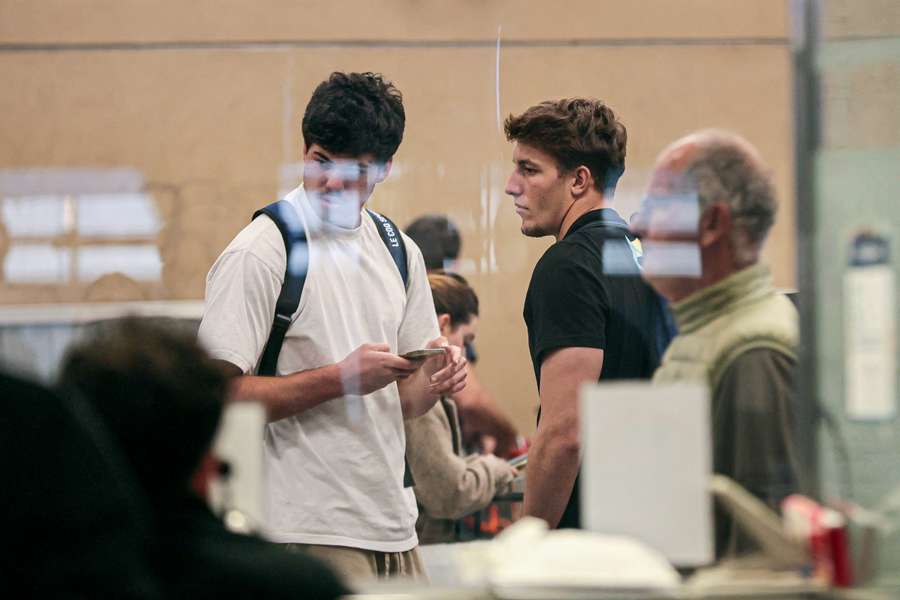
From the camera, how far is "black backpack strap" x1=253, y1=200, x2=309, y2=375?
3.07 metres

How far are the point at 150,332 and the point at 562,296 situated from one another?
1304mm

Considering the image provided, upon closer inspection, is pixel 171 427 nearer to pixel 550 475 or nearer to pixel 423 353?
pixel 423 353

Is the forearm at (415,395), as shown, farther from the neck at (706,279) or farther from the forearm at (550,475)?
the neck at (706,279)

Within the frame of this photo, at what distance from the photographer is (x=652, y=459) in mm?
2965

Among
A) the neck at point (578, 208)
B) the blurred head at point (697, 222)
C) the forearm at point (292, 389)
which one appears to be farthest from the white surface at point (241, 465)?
the blurred head at point (697, 222)

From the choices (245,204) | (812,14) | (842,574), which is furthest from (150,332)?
(812,14)

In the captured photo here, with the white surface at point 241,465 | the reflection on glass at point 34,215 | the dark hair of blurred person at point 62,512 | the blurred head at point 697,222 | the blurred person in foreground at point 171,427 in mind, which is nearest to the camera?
the dark hair of blurred person at point 62,512

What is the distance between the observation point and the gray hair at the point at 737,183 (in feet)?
10.3

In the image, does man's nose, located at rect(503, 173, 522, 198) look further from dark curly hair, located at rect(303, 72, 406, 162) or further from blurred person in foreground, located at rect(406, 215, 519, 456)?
dark curly hair, located at rect(303, 72, 406, 162)

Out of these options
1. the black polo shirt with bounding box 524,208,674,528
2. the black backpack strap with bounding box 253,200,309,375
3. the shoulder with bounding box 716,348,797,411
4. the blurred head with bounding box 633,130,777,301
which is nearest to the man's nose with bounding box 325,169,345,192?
the black backpack strap with bounding box 253,200,309,375

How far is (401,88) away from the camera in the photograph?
10.5ft

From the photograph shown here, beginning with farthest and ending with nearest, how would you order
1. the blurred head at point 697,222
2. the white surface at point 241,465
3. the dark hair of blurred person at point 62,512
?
1. the blurred head at point 697,222
2. the white surface at point 241,465
3. the dark hair of blurred person at point 62,512

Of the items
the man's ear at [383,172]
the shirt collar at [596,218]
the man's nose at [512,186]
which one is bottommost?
the shirt collar at [596,218]

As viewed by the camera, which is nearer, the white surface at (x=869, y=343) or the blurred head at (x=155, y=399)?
the blurred head at (x=155, y=399)
